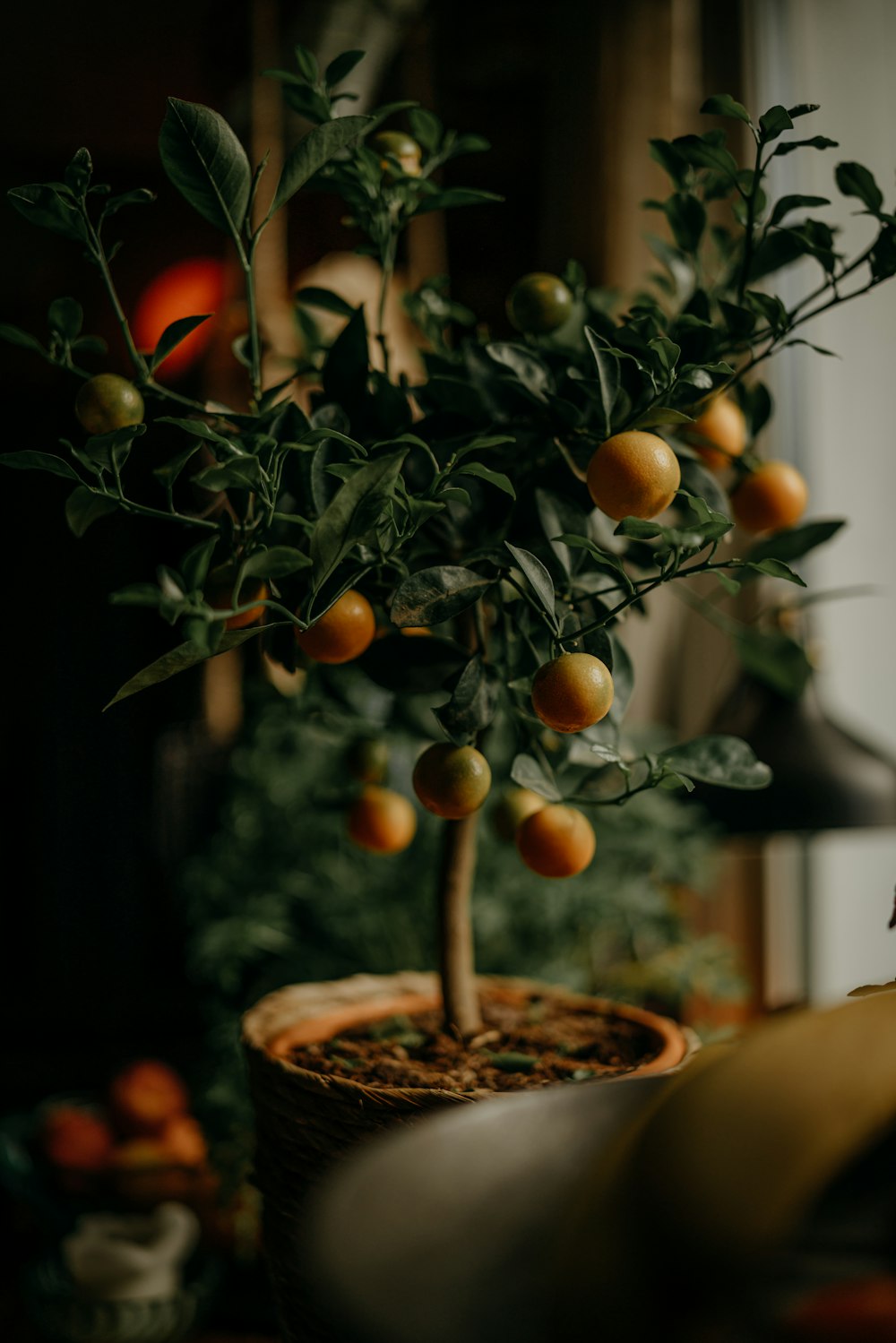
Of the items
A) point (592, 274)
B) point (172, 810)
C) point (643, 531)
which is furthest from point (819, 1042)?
point (172, 810)

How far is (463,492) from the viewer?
0.44 m

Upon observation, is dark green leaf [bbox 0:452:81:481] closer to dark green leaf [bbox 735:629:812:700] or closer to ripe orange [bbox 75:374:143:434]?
ripe orange [bbox 75:374:143:434]

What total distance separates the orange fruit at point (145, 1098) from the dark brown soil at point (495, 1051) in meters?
0.84

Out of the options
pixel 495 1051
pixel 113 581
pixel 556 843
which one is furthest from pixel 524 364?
pixel 113 581

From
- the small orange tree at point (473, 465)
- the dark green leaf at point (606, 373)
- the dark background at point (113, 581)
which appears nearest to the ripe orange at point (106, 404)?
the small orange tree at point (473, 465)

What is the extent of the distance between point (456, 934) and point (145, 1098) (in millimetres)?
931

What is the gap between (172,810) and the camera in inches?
76.9

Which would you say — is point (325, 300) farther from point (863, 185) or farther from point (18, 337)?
point (863, 185)

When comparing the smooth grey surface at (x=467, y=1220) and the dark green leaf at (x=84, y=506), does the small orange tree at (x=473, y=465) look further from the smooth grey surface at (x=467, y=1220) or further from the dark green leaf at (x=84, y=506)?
the smooth grey surface at (x=467, y=1220)

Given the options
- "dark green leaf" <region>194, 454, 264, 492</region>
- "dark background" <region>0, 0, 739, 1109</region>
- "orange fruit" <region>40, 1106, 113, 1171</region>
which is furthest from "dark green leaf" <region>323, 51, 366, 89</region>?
"dark background" <region>0, 0, 739, 1109</region>

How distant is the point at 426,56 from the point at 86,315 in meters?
0.81

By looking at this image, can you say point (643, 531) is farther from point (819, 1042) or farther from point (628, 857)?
point (628, 857)

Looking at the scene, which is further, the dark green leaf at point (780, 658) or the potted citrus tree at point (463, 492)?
the dark green leaf at point (780, 658)

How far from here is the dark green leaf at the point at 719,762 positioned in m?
0.50
